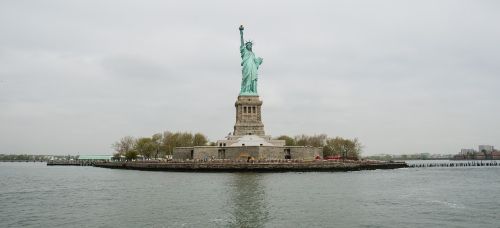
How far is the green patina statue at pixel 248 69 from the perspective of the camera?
3039 inches

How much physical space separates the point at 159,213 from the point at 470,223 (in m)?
15.2

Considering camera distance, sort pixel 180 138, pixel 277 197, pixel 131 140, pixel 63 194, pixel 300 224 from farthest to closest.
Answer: pixel 131 140 → pixel 180 138 → pixel 63 194 → pixel 277 197 → pixel 300 224

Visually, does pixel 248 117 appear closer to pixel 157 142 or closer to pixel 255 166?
pixel 255 166

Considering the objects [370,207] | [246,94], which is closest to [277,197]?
[370,207]

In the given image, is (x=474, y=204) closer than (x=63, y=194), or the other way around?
(x=474, y=204)

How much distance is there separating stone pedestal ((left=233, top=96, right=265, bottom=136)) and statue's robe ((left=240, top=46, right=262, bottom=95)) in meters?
1.65

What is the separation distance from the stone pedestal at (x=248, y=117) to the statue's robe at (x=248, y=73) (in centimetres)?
165

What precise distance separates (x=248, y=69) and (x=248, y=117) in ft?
26.2

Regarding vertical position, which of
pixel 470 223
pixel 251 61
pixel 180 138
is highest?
pixel 251 61

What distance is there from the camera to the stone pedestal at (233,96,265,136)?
7450 cm

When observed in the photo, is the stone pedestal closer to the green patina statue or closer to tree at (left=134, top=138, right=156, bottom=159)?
the green patina statue

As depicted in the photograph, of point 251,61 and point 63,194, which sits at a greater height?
point 251,61

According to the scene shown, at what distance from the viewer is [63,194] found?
35500mm

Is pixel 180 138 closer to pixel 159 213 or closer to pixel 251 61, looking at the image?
pixel 251 61
